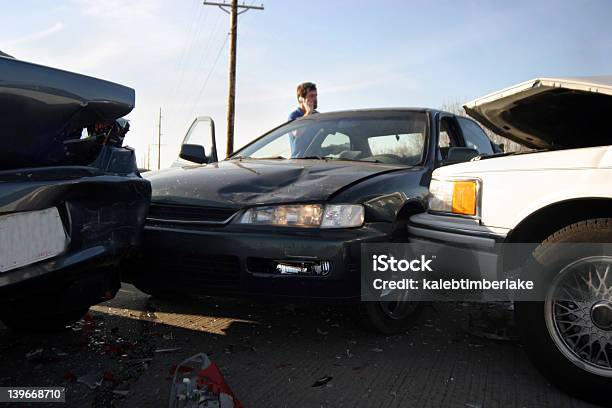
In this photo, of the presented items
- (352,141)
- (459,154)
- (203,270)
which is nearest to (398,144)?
(352,141)

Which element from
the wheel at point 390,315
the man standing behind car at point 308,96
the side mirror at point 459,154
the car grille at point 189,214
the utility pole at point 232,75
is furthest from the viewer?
the utility pole at point 232,75

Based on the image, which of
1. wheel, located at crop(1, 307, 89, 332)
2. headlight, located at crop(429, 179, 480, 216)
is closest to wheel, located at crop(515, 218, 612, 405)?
headlight, located at crop(429, 179, 480, 216)

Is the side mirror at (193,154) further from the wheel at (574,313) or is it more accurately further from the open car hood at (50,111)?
the wheel at (574,313)

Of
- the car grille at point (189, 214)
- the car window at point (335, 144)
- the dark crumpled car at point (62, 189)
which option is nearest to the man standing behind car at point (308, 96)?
the car window at point (335, 144)

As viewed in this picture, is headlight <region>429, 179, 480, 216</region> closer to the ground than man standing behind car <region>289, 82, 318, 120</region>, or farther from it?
closer to the ground

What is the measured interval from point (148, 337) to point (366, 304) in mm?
1315

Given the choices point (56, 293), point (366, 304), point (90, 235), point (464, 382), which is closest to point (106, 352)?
point (56, 293)

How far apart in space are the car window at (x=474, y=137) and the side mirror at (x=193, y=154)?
7.30 feet

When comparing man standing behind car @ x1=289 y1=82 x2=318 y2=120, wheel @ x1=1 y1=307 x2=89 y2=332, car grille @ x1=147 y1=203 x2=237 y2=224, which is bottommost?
wheel @ x1=1 y1=307 x2=89 y2=332

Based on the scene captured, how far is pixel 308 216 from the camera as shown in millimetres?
2828

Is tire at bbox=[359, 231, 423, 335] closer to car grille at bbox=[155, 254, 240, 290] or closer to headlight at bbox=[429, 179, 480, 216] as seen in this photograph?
headlight at bbox=[429, 179, 480, 216]

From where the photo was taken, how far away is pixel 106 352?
283 cm

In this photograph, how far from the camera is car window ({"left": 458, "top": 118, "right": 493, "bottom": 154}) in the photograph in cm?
455

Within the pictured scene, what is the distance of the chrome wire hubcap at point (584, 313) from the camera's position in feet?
7.46
